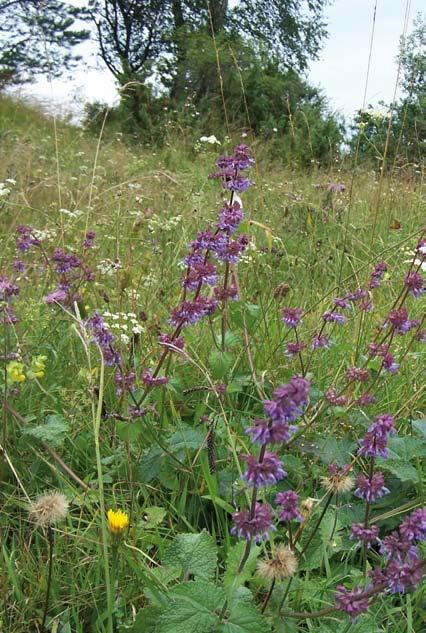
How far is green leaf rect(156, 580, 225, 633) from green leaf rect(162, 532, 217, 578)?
0.11 m

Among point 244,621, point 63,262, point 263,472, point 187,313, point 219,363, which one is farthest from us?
point 63,262

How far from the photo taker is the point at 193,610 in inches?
40.1

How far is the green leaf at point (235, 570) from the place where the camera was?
102 cm

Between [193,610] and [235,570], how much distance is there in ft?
0.32

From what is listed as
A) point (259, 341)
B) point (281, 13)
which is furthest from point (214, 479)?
point (281, 13)

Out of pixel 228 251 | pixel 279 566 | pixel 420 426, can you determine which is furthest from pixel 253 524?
pixel 420 426

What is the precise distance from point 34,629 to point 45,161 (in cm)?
553

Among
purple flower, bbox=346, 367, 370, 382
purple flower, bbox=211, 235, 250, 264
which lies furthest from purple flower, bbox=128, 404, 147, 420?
purple flower, bbox=346, 367, 370, 382

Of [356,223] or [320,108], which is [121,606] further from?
[320,108]

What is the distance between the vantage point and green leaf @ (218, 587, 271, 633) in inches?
39.2

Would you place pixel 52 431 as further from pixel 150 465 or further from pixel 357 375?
pixel 357 375

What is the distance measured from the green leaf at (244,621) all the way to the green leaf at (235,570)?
0.03 metres

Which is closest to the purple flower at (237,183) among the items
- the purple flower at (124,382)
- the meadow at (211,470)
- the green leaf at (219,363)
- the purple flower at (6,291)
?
the meadow at (211,470)

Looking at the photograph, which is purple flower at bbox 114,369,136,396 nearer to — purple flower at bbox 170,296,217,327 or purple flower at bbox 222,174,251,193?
purple flower at bbox 170,296,217,327
